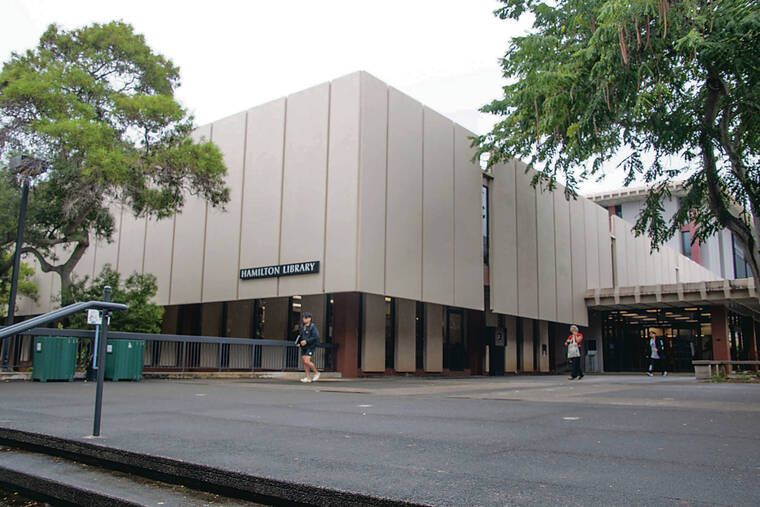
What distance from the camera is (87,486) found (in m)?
3.79

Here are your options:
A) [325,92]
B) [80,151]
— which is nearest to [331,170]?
[325,92]

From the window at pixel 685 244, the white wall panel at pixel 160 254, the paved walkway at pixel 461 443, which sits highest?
the window at pixel 685 244

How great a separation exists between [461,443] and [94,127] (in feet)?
56.8

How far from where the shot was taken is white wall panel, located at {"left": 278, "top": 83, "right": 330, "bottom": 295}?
2231 centimetres

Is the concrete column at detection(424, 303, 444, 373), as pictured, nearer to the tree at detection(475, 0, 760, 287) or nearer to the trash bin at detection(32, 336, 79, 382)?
the tree at detection(475, 0, 760, 287)

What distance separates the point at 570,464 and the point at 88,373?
14.7 meters

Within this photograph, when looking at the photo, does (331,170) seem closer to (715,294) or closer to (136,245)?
(136,245)

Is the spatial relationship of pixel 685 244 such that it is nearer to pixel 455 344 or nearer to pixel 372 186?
pixel 455 344

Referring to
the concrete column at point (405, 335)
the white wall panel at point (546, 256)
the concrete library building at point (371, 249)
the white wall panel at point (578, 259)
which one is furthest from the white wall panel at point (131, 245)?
the white wall panel at point (578, 259)

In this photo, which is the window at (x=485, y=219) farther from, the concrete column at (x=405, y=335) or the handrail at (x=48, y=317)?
the handrail at (x=48, y=317)

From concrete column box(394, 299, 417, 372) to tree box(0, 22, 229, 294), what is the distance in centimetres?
887

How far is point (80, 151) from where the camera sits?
19.0 metres

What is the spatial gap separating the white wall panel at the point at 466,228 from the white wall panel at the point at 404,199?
2.72 m

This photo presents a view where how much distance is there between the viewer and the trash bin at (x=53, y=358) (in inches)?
580
